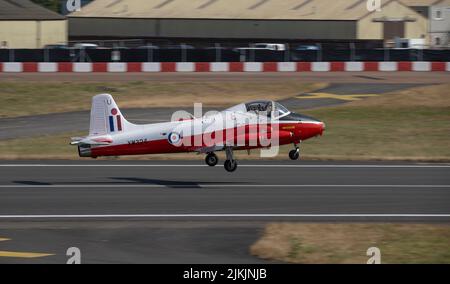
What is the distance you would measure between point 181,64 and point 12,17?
28.0 metres

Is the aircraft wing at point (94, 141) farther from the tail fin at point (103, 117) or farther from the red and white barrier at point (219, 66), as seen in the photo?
the red and white barrier at point (219, 66)

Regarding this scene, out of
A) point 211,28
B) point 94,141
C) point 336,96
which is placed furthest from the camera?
point 211,28

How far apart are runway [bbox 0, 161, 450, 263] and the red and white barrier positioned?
24956 mm

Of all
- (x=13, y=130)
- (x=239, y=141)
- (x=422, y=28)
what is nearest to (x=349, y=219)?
(x=239, y=141)

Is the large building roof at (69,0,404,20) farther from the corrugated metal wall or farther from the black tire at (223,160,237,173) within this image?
the black tire at (223,160,237,173)

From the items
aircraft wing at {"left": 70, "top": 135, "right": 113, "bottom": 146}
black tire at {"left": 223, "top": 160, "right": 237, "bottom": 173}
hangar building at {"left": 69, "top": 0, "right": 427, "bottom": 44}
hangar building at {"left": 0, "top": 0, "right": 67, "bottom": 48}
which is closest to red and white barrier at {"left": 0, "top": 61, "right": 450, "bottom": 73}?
hangar building at {"left": 0, "top": 0, "right": 67, "bottom": 48}

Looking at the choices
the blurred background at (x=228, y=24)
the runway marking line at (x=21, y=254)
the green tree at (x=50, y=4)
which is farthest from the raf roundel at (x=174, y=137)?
the green tree at (x=50, y=4)

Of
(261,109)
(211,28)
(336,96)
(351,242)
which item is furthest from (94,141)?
(211,28)

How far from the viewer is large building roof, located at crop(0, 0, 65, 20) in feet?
246

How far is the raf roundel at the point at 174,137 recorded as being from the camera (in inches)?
893

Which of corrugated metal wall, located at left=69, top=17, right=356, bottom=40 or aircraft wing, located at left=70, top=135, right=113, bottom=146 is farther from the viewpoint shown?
corrugated metal wall, located at left=69, top=17, right=356, bottom=40

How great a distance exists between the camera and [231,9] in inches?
3302

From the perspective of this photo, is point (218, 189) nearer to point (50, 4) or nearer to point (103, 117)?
point (103, 117)

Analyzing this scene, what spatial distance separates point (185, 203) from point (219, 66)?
32645 millimetres
